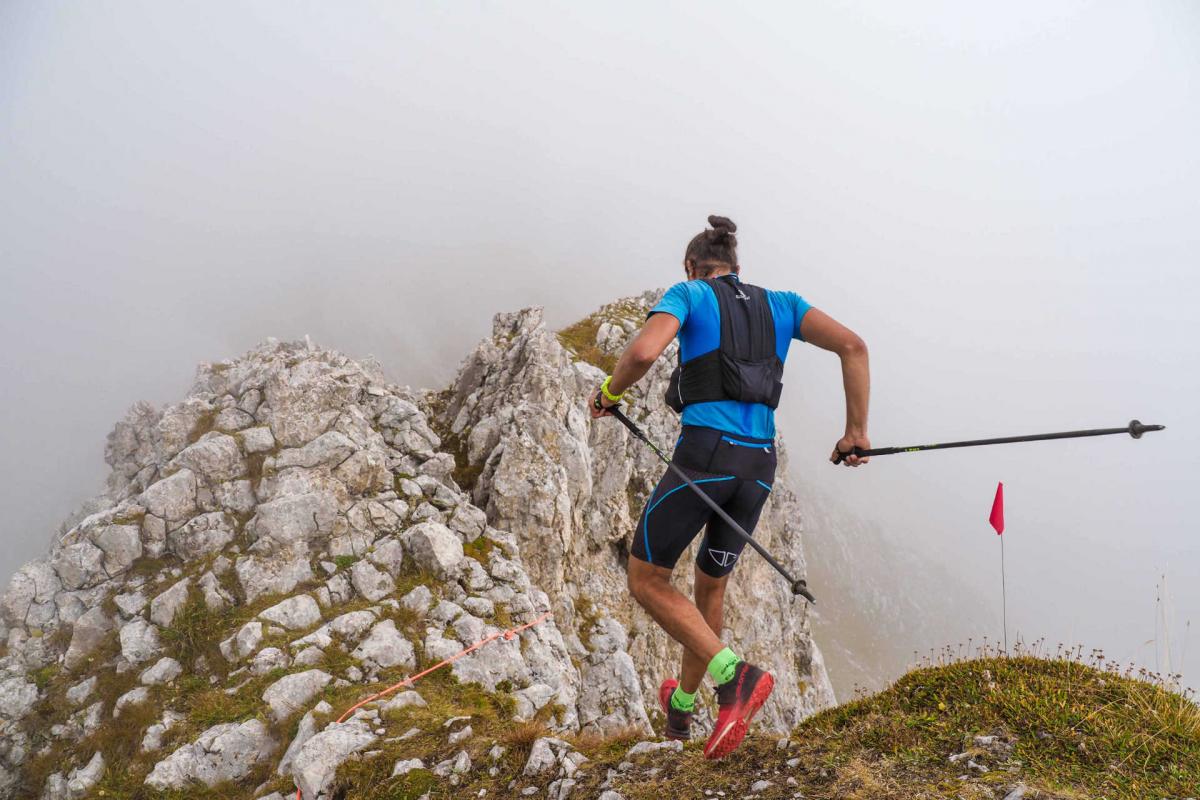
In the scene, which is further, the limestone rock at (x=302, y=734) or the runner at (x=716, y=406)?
the limestone rock at (x=302, y=734)

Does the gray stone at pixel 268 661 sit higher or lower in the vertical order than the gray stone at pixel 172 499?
lower

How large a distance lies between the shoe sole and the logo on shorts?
135 centimetres

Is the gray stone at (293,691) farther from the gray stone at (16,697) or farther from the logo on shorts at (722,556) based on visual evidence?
the logo on shorts at (722,556)

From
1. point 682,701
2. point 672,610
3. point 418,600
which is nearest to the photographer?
point 672,610

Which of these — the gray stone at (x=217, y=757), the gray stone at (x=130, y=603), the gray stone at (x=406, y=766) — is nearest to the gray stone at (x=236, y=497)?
the gray stone at (x=130, y=603)

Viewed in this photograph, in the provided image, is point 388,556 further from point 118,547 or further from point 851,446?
point 851,446

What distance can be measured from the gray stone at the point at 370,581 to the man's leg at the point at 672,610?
7.97 meters

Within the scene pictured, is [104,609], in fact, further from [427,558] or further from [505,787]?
[505,787]

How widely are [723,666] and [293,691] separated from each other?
8.15m

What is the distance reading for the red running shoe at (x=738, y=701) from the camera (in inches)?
232

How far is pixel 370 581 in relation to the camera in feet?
42.3

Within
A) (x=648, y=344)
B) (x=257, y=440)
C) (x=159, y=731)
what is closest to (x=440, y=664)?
(x=159, y=731)

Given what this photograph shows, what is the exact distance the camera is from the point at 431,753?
27.1ft

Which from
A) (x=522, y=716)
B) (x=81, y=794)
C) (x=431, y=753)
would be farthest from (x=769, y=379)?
(x=81, y=794)
